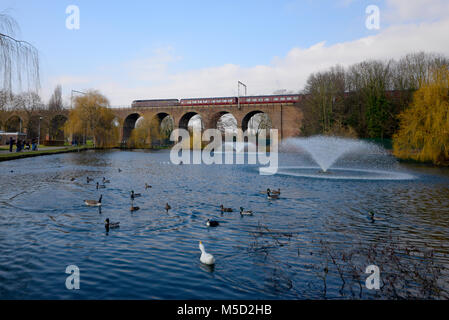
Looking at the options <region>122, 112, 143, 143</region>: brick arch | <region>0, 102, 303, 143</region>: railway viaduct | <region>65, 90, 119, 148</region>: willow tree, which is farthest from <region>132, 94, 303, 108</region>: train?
<region>65, 90, 119, 148</region>: willow tree

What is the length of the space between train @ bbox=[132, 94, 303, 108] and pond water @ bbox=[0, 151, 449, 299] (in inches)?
1877

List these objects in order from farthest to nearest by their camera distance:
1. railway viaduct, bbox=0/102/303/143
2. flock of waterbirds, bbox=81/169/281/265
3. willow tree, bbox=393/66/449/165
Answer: railway viaduct, bbox=0/102/303/143, willow tree, bbox=393/66/449/165, flock of waterbirds, bbox=81/169/281/265

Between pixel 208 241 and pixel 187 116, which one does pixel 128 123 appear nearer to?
pixel 187 116

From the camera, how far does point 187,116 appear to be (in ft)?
253

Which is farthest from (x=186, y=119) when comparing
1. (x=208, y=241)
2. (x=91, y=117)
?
(x=208, y=241)

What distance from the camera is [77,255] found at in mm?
7242

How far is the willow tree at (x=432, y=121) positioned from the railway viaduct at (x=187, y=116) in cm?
3086

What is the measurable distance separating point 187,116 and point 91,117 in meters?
26.2

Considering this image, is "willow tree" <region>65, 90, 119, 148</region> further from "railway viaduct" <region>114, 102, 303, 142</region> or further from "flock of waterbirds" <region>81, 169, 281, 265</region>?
"flock of waterbirds" <region>81, 169, 281, 265</region>

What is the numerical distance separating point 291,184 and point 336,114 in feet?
110

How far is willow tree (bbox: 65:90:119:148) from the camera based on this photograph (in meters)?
54.0

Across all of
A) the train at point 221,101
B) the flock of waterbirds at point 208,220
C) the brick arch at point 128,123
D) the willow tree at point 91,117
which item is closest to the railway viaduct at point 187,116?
the brick arch at point 128,123

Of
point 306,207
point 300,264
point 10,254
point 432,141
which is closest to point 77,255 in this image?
point 10,254
